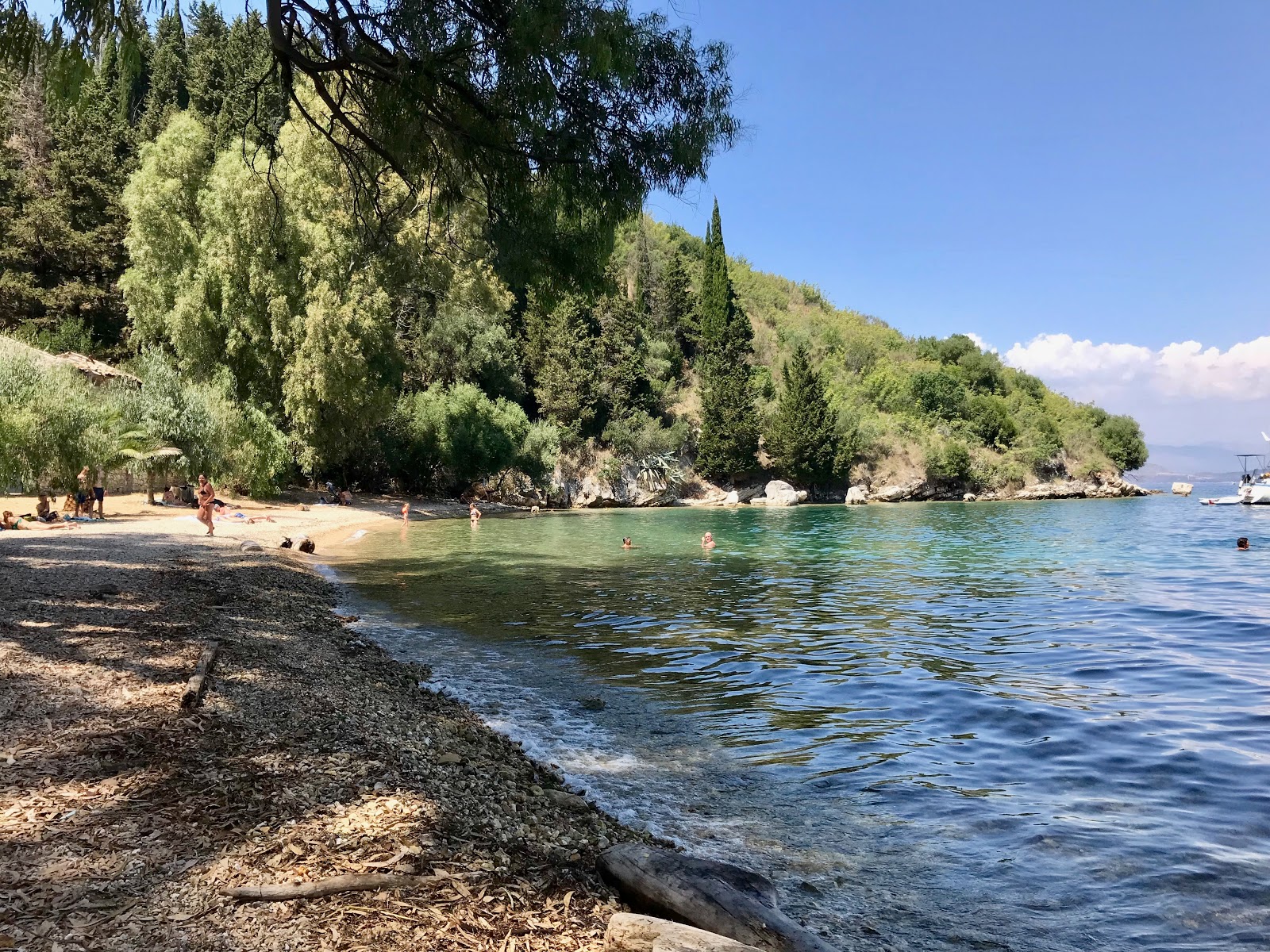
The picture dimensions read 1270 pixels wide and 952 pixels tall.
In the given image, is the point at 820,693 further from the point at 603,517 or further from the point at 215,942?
the point at 603,517

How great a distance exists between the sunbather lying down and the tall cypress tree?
4462 centimetres

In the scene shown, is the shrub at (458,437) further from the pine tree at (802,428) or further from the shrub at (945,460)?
the shrub at (945,460)

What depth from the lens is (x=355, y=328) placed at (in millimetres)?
32906

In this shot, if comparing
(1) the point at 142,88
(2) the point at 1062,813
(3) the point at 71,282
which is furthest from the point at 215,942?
(1) the point at 142,88

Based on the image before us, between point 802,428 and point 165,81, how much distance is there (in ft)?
168

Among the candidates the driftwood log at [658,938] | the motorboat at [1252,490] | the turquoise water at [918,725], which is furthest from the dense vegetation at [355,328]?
the motorboat at [1252,490]

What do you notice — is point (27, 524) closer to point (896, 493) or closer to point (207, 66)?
Answer: point (207, 66)

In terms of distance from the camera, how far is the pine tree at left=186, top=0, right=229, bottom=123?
48094 mm

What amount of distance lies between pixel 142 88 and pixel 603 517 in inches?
1993

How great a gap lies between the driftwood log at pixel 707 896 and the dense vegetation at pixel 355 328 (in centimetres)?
811

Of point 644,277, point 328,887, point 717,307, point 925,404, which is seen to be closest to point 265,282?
point 328,887

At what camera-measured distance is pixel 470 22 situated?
8.95 m

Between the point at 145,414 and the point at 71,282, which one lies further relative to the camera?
the point at 71,282

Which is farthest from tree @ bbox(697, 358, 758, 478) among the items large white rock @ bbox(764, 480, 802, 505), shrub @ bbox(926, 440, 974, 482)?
shrub @ bbox(926, 440, 974, 482)
